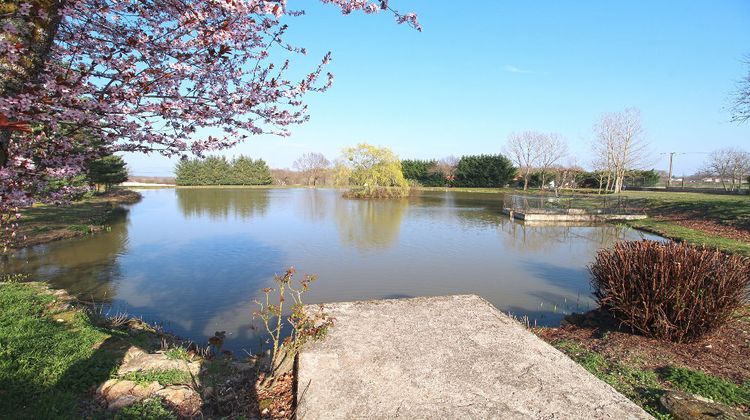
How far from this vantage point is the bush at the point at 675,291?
4.81 meters

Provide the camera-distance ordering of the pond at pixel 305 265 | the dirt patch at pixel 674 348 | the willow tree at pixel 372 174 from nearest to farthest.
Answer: the dirt patch at pixel 674 348 → the pond at pixel 305 265 → the willow tree at pixel 372 174

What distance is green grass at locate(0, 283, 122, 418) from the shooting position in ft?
10.3

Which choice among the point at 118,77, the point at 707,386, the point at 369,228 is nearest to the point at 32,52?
the point at 118,77

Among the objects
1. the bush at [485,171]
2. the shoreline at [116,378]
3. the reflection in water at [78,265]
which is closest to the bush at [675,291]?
the shoreline at [116,378]

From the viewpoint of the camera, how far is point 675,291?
484 cm

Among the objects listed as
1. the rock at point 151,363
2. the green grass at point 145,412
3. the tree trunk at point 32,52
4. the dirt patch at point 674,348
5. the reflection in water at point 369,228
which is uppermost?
the tree trunk at point 32,52

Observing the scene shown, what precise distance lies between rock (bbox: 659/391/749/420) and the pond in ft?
10.4

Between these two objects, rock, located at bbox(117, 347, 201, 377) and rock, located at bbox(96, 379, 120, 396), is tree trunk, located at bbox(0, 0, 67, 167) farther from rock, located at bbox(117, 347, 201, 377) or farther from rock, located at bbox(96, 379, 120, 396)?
rock, located at bbox(117, 347, 201, 377)

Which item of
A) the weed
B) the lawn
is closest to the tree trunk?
the lawn

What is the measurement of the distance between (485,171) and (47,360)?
50328mm

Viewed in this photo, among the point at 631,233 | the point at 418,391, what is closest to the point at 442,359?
the point at 418,391

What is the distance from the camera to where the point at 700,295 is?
189 inches

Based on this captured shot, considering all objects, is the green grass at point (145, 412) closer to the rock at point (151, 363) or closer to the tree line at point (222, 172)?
the rock at point (151, 363)

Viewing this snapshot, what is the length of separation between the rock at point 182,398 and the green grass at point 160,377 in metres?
0.13
